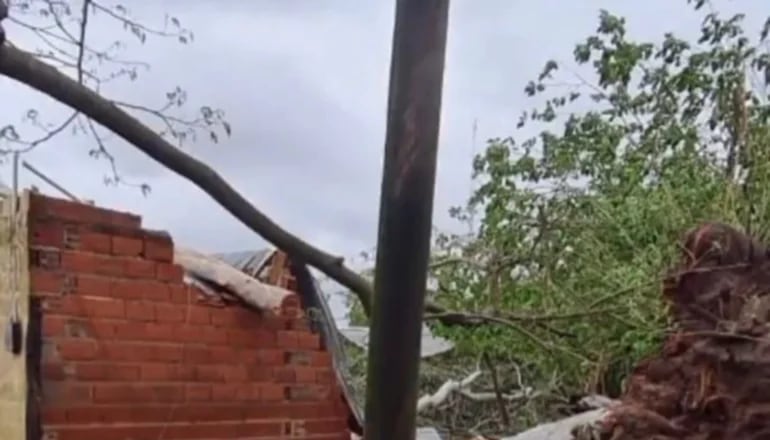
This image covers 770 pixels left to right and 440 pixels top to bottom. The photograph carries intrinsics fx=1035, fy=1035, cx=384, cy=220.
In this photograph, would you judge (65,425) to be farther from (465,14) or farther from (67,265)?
(465,14)

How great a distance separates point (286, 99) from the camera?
3625mm

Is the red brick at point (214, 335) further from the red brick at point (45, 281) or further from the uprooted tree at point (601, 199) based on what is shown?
the uprooted tree at point (601, 199)

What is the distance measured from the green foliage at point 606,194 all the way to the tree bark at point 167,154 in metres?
1.26

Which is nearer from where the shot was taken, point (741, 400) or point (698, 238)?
point (741, 400)

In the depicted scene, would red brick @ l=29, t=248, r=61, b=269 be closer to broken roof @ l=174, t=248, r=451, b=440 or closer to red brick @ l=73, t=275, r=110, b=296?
red brick @ l=73, t=275, r=110, b=296

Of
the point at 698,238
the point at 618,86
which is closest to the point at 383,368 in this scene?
the point at 698,238

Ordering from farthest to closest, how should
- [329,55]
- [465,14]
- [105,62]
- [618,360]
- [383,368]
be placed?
[618,360], [329,55], [105,62], [465,14], [383,368]

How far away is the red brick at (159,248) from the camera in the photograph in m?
4.17

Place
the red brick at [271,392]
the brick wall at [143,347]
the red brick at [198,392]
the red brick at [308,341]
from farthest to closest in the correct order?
the red brick at [308,341] < the red brick at [271,392] < the red brick at [198,392] < the brick wall at [143,347]

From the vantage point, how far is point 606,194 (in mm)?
7156

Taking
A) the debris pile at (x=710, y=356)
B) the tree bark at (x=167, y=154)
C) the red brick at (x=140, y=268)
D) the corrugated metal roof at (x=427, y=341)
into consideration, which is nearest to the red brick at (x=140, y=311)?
the red brick at (x=140, y=268)

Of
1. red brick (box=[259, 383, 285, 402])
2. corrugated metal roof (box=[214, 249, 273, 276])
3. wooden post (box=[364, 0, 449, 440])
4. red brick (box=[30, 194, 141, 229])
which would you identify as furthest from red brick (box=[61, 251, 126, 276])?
wooden post (box=[364, 0, 449, 440])

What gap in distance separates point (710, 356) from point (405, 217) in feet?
9.54

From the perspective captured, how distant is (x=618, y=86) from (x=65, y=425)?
5565 millimetres
